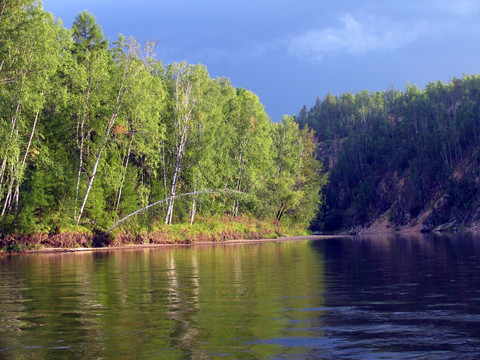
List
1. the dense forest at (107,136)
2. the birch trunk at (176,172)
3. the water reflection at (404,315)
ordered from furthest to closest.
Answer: the birch trunk at (176,172), the dense forest at (107,136), the water reflection at (404,315)

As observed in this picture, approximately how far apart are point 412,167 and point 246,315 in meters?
115

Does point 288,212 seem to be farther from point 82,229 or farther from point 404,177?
point 404,177

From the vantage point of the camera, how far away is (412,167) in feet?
396

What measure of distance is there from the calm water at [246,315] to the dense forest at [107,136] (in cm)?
1958

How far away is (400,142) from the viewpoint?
461 feet

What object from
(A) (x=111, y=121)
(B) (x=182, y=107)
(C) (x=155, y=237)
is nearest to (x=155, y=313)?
(A) (x=111, y=121)

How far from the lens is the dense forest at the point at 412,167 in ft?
345

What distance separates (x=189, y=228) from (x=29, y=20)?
23.1 metres

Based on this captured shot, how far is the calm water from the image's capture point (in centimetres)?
845

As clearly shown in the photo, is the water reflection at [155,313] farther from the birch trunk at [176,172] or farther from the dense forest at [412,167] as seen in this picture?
the dense forest at [412,167]

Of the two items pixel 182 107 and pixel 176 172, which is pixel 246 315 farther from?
pixel 182 107

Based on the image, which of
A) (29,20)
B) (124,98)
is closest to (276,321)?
(29,20)

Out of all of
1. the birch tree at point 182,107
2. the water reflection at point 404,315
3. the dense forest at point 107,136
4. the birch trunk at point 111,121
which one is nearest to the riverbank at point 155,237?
the dense forest at point 107,136

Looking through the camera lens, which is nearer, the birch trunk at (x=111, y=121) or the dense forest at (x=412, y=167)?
the birch trunk at (x=111, y=121)
